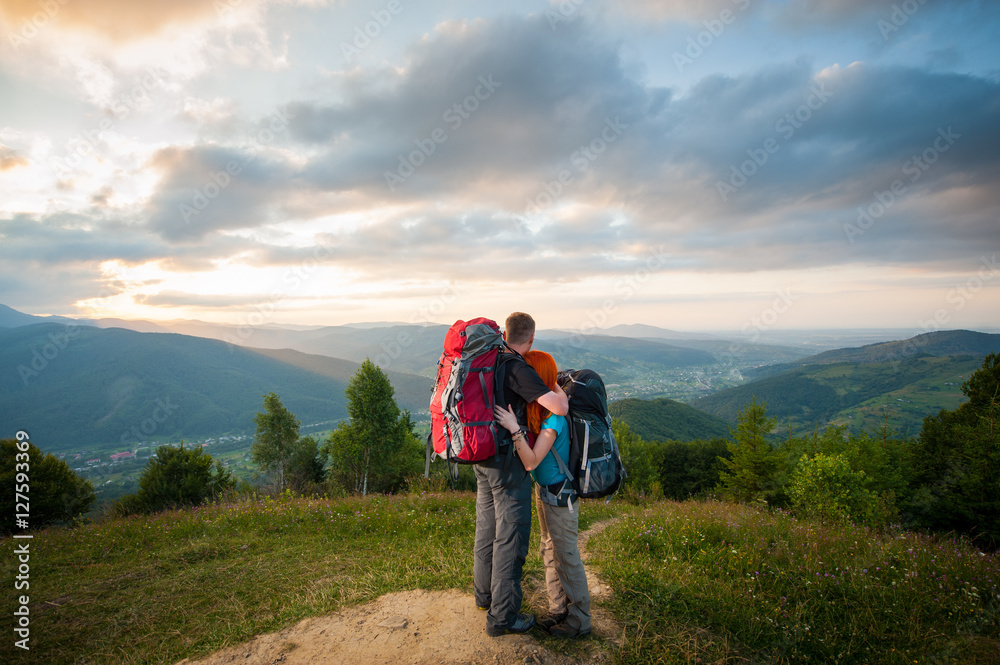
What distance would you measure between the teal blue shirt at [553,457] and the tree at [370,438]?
28355 mm

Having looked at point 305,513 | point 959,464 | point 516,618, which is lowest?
point 959,464

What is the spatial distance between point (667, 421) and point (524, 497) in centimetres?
10499

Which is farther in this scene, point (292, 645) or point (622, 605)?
point (622, 605)

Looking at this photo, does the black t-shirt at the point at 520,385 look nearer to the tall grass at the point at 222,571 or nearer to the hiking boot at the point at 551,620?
the hiking boot at the point at 551,620

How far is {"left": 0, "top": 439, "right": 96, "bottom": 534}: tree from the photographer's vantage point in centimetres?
1819

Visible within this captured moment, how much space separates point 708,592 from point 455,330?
443 cm

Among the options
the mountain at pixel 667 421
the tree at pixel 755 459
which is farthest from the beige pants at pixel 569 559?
the mountain at pixel 667 421

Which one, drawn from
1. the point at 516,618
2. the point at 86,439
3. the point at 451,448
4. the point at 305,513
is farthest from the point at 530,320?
the point at 86,439

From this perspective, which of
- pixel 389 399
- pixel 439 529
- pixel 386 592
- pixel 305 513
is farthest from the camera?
pixel 389 399

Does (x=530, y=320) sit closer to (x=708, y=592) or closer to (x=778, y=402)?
(x=708, y=592)

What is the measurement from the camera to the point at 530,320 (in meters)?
4.18

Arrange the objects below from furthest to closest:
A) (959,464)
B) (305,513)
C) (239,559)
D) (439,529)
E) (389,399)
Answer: (389,399), (959,464), (305,513), (439,529), (239,559)

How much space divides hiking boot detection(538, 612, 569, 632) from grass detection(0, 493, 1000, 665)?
0.77 ft

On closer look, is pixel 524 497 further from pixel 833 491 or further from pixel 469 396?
pixel 833 491
